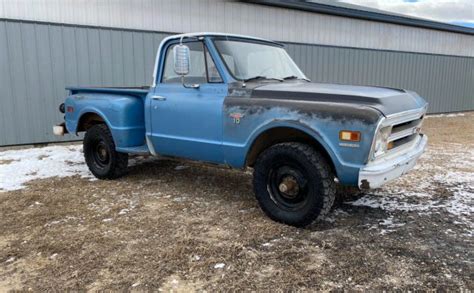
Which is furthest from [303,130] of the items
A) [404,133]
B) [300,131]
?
[404,133]

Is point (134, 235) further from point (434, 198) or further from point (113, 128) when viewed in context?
point (434, 198)

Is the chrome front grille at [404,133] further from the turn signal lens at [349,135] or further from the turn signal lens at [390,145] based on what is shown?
the turn signal lens at [349,135]

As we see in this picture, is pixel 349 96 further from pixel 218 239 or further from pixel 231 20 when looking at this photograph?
pixel 231 20

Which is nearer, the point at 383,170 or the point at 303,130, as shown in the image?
the point at 383,170

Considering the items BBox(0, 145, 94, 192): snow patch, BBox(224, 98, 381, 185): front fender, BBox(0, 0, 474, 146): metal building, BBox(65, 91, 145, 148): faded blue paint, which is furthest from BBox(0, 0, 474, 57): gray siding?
BBox(224, 98, 381, 185): front fender

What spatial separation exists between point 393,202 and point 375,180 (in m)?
1.52

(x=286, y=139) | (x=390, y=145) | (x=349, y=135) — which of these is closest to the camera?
(x=349, y=135)

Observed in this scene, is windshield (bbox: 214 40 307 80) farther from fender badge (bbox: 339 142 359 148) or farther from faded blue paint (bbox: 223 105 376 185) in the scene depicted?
fender badge (bbox: 339 142 359 148)

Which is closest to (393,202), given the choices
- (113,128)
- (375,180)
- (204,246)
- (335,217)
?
(335,217)

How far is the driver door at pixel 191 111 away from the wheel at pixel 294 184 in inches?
27.0

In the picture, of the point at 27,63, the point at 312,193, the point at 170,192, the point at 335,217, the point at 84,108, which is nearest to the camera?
the point at 312,193

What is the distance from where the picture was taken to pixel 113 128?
551 centimetres

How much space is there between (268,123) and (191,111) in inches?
44.3

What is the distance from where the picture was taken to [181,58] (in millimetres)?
4363
